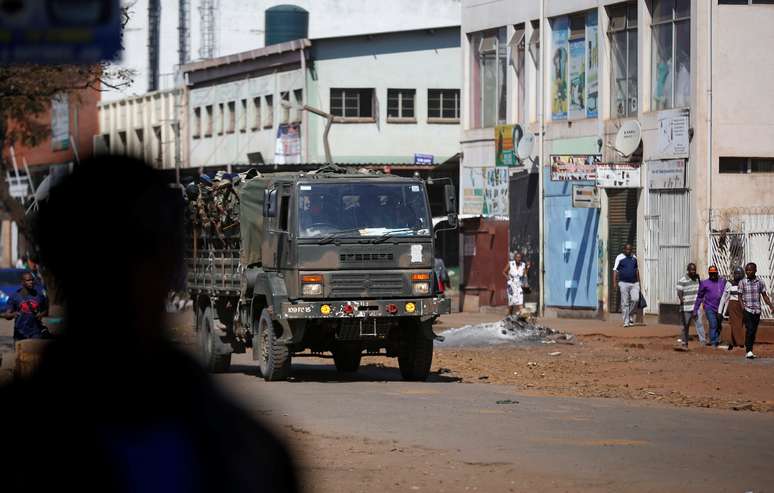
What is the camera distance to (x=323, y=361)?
26.5 metres

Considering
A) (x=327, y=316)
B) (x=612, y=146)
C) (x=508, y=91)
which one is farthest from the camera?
(x=508, y=91)

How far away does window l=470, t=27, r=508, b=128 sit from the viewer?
4425cm

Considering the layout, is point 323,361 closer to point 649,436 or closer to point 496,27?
point 649,436

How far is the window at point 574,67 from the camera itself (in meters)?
39.1

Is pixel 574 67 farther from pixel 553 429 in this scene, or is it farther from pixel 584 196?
pixel 553 429

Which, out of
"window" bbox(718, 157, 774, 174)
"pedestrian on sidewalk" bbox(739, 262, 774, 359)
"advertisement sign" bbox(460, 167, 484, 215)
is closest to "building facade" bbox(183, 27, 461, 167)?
"advertisement sign" bbox(460, 167, 484, 215)

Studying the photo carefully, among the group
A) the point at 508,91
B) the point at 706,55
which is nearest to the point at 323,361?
the point at 706,55

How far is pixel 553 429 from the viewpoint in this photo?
48.8ft

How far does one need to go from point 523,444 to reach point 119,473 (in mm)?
10347

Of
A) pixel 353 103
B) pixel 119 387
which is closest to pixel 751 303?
pixel 119 387

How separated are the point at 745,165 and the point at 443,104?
80.9 feet

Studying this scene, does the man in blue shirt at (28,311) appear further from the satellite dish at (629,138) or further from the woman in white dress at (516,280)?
the woman in white dress at (516,280)

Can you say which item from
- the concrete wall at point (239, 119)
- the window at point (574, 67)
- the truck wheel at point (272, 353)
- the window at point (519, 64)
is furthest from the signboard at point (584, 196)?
the concrete wall at point (239, 119)

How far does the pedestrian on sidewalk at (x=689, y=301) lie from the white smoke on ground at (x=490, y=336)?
2.95 metres
